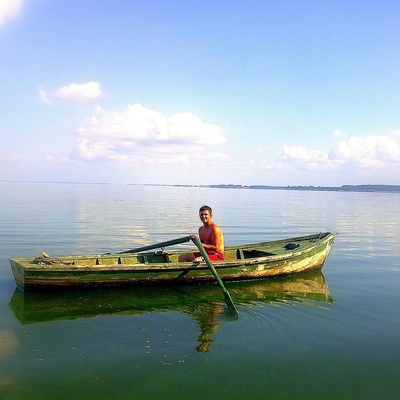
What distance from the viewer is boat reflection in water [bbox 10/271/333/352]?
8.15 metres

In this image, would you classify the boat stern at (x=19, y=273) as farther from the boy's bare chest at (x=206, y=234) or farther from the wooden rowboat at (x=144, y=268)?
the boy's bare chest at (x=206, y=234)

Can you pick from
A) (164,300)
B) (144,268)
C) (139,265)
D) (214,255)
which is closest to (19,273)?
(139,265)

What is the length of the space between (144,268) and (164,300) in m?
0.95

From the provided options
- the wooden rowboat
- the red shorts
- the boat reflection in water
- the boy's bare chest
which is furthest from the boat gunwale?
the boy's bare chest

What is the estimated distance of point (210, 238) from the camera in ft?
34.8

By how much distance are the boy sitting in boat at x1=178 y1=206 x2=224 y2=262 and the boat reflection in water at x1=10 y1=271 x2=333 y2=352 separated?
84cm

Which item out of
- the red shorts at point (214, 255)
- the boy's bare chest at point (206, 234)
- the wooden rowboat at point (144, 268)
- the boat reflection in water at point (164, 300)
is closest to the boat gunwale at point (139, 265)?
the wooden rowboat at point (144, 268)

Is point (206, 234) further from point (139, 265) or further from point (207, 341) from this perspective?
point (207, 341)

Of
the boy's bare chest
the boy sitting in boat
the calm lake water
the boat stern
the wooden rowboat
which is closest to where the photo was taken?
the calm lake water

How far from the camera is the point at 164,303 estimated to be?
9.02 m

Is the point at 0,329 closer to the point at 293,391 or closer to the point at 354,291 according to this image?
the point at 293,391

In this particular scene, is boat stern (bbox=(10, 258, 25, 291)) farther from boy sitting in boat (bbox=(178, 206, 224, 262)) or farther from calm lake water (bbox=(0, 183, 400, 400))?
boy sitting in boat (bbox=(178, 206, 224, 262))

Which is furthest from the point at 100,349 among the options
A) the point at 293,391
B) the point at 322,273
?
the point at 322,273

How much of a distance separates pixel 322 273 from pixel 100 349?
326 inches
